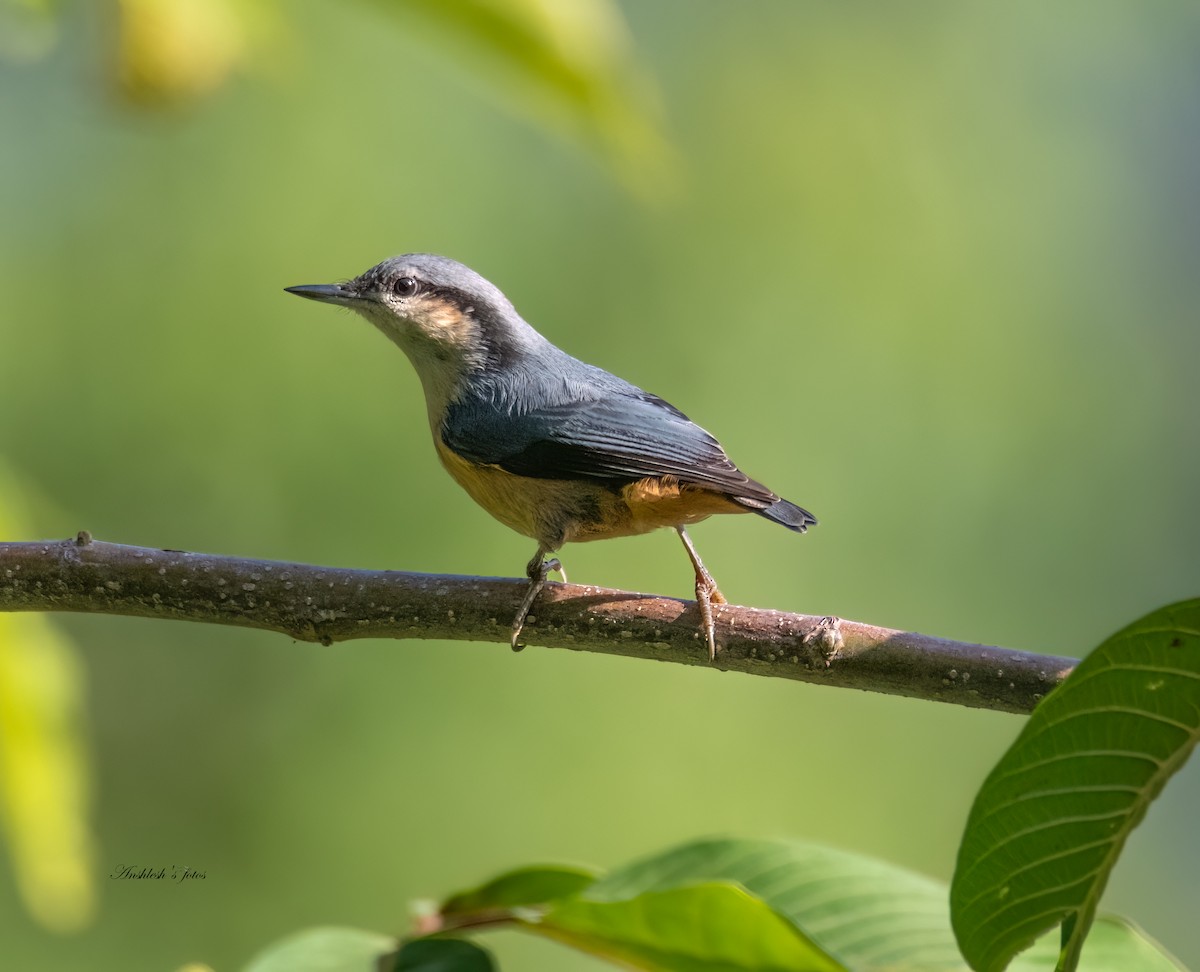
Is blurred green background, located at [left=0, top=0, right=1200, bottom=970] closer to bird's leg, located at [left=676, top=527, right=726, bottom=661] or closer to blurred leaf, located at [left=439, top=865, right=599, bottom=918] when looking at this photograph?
bird's leg, located at [left=676, top=527, right=726, bottom=661]

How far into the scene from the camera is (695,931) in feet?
5.64

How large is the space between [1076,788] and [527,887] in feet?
3.06

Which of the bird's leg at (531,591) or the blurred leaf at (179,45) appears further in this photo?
the bird's leg at (531,591)

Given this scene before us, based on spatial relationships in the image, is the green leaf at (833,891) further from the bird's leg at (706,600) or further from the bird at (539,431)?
the bird at (539,431)

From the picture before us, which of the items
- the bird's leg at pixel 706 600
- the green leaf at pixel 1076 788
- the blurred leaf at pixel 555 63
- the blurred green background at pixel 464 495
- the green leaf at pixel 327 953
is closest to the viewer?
the green leaf at pixel 1076 788

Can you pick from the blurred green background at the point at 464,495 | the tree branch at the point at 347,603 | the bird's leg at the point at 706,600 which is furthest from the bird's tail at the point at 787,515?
the blurred green background at the point at 464,495

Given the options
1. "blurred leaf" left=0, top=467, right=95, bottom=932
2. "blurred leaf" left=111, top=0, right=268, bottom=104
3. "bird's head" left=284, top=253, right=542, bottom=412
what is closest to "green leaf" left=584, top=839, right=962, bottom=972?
"blurred leaf" left=0, top=467, right=95, bottom=932

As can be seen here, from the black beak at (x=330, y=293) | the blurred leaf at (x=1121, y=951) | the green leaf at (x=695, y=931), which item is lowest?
the green leaf at (x=695, y=931)

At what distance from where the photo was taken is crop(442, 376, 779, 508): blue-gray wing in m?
2.85

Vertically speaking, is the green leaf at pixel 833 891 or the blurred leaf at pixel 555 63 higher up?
the blurred leaf at pixel 555 63

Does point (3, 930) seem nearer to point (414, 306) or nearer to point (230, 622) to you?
point (414, 306)

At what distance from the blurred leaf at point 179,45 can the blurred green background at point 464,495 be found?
4.64 m

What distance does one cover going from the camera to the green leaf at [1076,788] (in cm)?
144

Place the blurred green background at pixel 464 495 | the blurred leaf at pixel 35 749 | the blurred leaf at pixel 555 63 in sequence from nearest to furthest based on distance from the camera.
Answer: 1. the blurred leaf at pixel 555 63
2. the blurred leaf at pixel 35 749
3. the blurred green background at pixel 464 495
